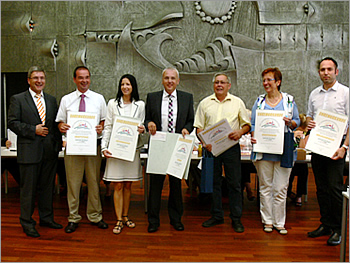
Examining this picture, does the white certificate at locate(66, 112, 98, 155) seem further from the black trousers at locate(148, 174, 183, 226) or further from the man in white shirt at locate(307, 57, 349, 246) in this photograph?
the man in white shirt at locate(307, 57, 349, 246)

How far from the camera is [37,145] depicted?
3326 millimetres

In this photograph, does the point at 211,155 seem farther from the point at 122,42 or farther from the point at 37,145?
the point at 122,42

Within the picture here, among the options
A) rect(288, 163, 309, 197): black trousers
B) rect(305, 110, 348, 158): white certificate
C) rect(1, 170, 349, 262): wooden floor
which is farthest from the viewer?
rect(288, 163, 309, 197): black trousers

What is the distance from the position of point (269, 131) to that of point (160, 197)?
4.42 feet

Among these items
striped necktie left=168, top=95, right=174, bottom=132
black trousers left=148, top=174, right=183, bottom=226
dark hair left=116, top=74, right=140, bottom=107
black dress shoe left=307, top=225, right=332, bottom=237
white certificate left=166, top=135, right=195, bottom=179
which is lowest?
black dress shoe left=307, top=225, right=332, bottom=237

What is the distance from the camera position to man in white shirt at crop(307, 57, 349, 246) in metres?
3.13

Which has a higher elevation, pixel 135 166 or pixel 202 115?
pixel 202 115

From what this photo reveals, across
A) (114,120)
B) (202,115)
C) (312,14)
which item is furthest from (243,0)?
(114,120)

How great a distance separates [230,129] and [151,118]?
85 centimetres

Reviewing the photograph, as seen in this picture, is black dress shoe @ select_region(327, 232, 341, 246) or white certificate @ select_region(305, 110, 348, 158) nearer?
white certificate @ select_region(305, 110, 348, 158)

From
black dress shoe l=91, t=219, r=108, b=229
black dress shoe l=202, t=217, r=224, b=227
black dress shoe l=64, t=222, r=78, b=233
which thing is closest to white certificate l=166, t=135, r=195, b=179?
black dress shoe l=202, t=217, r=224, b=227

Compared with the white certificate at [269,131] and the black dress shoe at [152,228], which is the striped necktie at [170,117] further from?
the black dress shoe at [152,228]

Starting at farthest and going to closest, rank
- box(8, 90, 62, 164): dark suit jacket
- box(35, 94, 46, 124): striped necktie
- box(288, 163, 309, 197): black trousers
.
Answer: box(288, 163, 309, 197): black trousers, box(35, 94, 46, 124): striped necktie, box(8, 90, 62, 164): dark suit jacket

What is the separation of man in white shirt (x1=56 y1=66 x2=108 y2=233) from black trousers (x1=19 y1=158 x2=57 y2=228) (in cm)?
21
